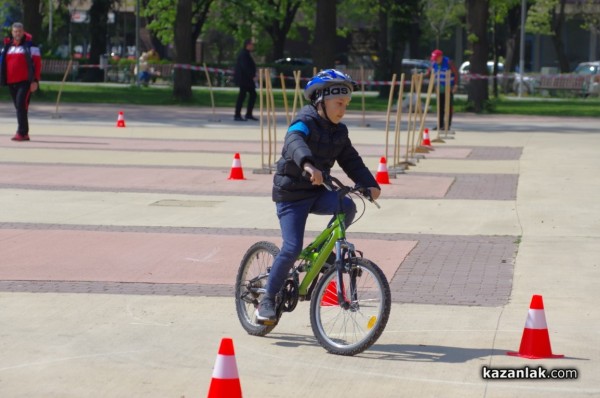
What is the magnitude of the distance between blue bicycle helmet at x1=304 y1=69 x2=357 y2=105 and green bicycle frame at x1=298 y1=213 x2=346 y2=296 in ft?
2.25

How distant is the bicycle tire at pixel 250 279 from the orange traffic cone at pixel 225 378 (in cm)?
191

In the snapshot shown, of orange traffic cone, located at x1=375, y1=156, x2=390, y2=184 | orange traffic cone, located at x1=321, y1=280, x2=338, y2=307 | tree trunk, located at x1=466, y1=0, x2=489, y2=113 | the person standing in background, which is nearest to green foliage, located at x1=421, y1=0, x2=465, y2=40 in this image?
tree trunk, located at x1=466, y1=0, x2=489, y2=113

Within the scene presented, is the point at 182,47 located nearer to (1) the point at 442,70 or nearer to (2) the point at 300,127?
(1) the point at 442,70

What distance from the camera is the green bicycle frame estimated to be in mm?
7043

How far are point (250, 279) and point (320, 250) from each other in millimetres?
789

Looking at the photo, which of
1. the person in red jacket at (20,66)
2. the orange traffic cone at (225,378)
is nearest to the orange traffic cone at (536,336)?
the orange traffic cone at (225,378)

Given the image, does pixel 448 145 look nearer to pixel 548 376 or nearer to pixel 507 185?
pixel 507 185

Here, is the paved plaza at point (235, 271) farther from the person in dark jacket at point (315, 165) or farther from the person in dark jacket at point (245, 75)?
the person in dark jacket at point (245, 75)

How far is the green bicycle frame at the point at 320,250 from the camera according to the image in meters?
7.04

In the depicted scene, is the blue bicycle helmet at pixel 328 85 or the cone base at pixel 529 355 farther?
the blue bicycle helmet at pixel 328 85

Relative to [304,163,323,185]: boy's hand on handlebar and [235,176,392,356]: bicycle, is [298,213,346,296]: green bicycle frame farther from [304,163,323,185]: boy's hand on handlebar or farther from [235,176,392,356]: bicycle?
[304,163,323,185]: boy's hand on handlebar

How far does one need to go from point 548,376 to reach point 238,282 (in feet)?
7.15

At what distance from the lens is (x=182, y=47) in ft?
123

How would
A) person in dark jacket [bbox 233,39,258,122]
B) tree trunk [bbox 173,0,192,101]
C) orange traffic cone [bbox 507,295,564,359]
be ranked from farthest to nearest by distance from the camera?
tree trunk [bbox 173,0,192,101] < person in dark jacket [bbox 233,39,258,122] < orange traffic cone [bbox 507,295,564,359]
